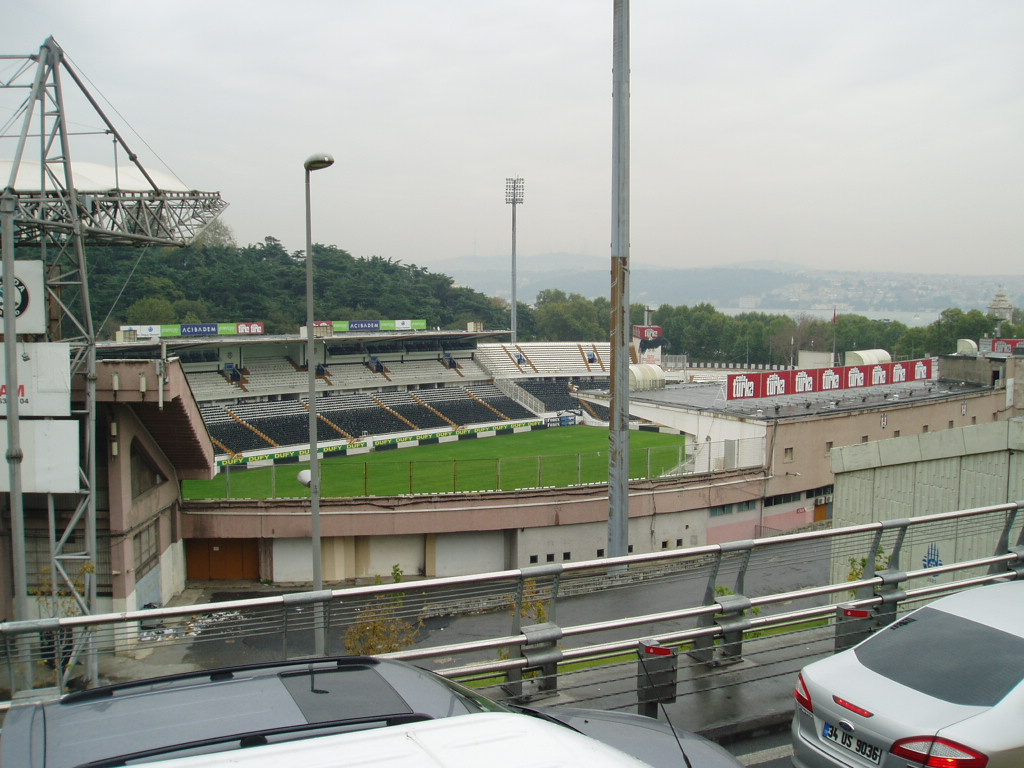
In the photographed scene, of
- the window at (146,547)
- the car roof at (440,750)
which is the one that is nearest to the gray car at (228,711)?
the car roof at (440,750)

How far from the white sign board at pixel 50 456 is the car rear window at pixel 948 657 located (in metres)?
13.2

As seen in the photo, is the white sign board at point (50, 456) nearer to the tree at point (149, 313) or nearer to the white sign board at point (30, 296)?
the white sign board at point (30, 296)

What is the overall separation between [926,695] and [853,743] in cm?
50

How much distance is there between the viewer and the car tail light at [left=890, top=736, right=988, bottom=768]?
13.5 feet

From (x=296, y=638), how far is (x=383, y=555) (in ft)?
62.9

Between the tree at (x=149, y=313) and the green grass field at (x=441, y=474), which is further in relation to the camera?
the tree at (x=149, y=313)

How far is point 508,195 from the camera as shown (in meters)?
84.6

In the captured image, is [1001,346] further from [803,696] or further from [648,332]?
[803,696]

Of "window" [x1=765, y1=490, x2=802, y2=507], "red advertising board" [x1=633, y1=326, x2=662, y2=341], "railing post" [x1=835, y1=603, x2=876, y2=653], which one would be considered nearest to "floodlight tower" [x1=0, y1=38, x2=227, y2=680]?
"railing post" [x1=835, y1=603, x2=876, y2=653]

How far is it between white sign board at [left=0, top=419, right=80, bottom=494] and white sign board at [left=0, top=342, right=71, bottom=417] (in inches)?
9.5

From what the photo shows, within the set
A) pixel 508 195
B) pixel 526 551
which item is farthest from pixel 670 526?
pixel 508 195

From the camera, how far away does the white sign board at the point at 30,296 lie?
44.6 ft

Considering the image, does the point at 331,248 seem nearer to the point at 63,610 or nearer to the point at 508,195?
the point at 508,195

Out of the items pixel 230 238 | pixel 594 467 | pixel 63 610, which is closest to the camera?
pixel 63 610
